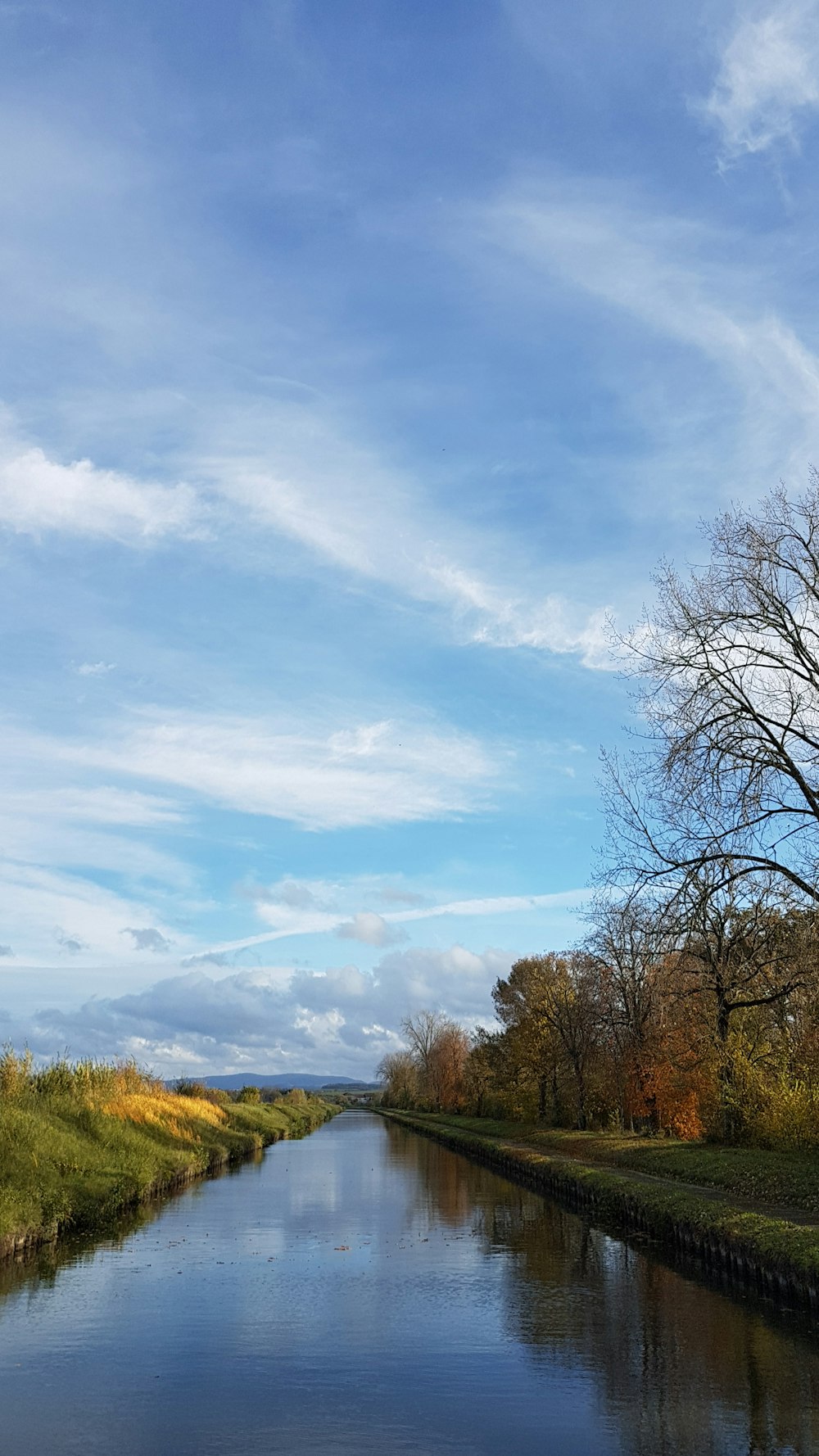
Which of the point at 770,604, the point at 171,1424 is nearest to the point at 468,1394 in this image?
the point at 171,1424

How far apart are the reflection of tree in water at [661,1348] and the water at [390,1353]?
0.04 m

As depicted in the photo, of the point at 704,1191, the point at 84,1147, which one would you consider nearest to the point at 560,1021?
the point at 704,1191

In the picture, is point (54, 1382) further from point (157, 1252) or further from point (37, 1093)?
point (37, 1093)

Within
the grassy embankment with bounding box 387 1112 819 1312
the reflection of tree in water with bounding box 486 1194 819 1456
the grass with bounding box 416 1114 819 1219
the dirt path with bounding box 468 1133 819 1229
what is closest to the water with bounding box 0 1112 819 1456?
the reflection of tree in water with bounding box 486 1194 819 1456

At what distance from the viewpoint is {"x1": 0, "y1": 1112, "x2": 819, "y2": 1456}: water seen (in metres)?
9.82

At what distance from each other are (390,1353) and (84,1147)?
1485 cm

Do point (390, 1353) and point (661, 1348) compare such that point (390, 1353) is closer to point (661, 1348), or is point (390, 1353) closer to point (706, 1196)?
point (661, 1348)

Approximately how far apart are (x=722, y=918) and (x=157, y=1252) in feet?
43.8

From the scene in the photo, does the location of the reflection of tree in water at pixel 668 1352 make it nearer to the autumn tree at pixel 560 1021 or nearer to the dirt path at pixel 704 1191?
the dirt path at pixel 704 1191

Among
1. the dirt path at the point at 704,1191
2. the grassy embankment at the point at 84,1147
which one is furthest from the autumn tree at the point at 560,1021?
the grassy embankment at the point at 84,1147

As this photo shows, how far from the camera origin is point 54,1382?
37.4ft

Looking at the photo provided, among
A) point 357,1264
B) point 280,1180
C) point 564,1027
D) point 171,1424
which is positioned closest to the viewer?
point 171,1424

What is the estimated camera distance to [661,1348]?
42.8ft

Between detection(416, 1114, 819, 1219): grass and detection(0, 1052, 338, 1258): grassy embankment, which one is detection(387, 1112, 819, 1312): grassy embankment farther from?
detection(0, 1052, 338, 1258): grassy embankment
